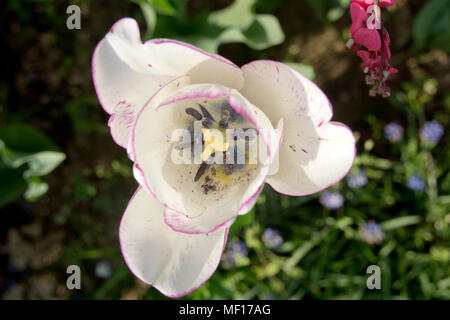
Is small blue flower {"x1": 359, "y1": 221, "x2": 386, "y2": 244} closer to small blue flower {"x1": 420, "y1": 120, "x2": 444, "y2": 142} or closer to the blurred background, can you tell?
the blurred background

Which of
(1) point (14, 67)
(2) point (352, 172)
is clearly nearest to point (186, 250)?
(2) point (352, 172)

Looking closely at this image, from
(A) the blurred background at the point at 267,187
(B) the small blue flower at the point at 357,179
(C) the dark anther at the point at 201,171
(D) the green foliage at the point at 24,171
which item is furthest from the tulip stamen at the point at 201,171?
(B) the small blue flower at the point at 357,179

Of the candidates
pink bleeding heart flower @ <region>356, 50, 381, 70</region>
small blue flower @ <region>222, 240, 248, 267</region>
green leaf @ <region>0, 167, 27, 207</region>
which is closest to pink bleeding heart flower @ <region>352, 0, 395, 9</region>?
pink bleeding heart flower @ <region>356, 50, 381, 70</region>

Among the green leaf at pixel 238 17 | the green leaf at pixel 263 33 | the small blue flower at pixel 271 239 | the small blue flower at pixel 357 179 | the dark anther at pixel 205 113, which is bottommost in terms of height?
the small blue flower at pixel 271 239

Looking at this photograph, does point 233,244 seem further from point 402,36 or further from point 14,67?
Answer: point 14,67

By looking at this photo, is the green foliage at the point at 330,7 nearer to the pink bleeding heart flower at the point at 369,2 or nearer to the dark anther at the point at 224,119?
the pink bleeding heart flower at the point at 369,2

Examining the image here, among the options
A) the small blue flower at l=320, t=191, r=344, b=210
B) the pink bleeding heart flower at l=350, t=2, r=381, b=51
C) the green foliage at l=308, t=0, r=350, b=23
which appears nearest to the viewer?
the pink bleeding heart flower at l=350, t=2, r=381, b=51
